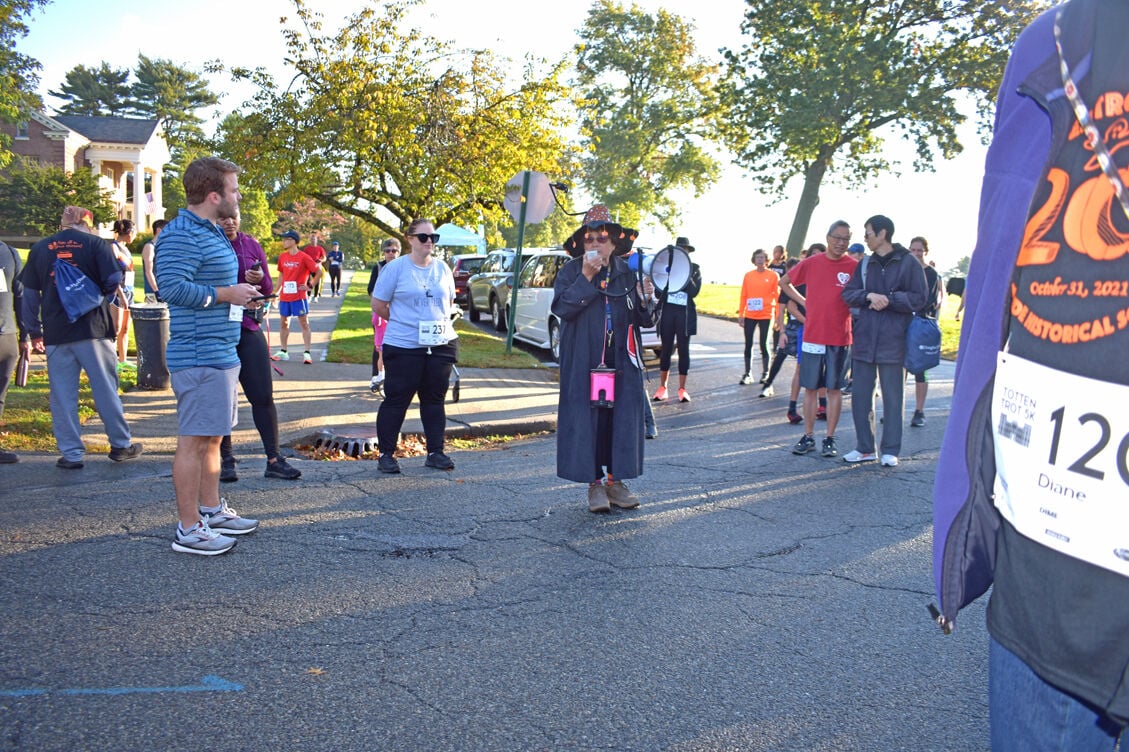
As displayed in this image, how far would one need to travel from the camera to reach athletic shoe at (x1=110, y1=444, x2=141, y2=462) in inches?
297

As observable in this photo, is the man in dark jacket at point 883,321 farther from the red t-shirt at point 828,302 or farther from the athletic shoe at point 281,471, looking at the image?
the athletic shoe at point 281,471

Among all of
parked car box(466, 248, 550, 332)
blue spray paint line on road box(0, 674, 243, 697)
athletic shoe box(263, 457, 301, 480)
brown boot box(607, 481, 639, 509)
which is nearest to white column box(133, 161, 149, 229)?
parked car box(466, 248, 550, 332)

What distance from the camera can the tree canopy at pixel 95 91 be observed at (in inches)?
3740

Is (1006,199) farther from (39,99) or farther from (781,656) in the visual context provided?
(39,99)

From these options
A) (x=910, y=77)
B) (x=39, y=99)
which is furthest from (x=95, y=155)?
(x=910, y=77)

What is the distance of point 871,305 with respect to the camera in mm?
7844

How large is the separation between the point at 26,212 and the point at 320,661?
4776 cm

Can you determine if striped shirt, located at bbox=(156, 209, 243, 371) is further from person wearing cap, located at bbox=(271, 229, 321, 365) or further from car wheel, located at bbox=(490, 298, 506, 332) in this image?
car wheel, located at bbox=(490, 298, 506, 332)

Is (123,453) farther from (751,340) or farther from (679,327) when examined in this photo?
(751,340)

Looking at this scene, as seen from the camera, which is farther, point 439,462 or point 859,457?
point 859,457

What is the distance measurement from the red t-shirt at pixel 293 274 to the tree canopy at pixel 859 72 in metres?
21.2

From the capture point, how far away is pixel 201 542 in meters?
5.11

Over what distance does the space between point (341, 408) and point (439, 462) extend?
113 inches

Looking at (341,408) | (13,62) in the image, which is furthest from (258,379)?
(13,62)
